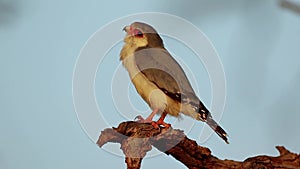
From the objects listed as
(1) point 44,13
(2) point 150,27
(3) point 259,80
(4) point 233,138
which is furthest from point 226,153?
(1) point 44,13

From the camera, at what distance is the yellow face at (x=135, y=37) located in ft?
2.90

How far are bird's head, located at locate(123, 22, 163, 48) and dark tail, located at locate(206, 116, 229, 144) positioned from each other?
169mm

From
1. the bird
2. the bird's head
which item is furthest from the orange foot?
the bird's head

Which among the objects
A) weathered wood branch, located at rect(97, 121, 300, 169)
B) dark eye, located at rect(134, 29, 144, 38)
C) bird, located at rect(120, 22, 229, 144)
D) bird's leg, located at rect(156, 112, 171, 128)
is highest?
dark eye, located at rect(134, 29, 144, 38)

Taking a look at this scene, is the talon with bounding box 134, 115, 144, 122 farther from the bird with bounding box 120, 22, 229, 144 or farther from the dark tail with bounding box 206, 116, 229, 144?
the dark tail with bounding box 206, 116, 229, 144

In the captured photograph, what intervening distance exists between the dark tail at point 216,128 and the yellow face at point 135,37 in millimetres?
187

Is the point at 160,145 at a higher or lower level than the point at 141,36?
lower

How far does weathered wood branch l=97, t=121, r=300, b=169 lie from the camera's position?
34.5 inches

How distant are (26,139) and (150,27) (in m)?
0.31

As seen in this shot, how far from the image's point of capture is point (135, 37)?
0.89 metres

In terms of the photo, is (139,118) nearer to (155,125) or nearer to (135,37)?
(155,125)

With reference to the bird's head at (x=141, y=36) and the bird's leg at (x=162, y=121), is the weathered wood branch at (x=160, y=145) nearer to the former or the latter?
the bird's leg at (x=162, y=121)

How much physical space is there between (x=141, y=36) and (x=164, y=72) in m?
0.08

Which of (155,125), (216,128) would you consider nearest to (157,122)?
(155,125)
